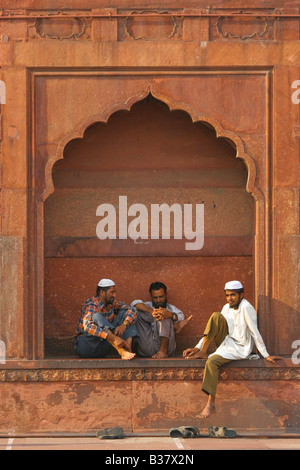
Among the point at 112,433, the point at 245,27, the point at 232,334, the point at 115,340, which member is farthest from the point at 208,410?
the point at 245,27

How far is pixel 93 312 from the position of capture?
33.2 ft

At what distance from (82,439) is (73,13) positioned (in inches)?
170

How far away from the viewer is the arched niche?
10828mm

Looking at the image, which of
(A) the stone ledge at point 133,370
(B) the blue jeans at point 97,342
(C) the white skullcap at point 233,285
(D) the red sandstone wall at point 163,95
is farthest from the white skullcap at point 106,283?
(C) the white skullcap at point 233,285

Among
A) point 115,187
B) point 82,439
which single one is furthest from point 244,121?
point 82,439

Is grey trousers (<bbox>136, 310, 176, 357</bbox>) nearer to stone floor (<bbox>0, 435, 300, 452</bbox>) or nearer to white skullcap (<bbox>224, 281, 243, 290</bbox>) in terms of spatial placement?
white skullcap (<bbox>224, 281, 243, 290</bbox>)

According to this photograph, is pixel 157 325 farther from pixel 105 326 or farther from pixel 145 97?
pixel 145 97

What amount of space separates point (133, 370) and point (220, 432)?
1.08 meters

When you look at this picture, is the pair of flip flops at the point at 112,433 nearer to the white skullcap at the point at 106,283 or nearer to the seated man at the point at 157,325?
the seated man at the point at 157,325

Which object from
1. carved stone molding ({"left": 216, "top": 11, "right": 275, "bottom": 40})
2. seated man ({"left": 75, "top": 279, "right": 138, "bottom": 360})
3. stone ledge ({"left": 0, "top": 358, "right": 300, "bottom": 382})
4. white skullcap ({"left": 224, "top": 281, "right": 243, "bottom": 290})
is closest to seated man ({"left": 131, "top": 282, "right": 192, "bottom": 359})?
seated man ({"left": 75, "top": 279, "right": 138, "bottom": 360})

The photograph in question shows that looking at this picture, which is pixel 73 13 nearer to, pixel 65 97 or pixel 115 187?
pixel 65 97

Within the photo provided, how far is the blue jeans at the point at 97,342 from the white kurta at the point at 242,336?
75 centimetres

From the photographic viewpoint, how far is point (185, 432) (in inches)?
381

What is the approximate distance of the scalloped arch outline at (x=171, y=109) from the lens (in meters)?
10.1
